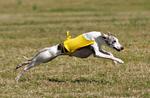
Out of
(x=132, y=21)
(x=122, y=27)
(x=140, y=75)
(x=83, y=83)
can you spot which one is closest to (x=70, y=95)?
(x=83, y=83)

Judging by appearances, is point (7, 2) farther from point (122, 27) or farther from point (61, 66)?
point (61, 66)

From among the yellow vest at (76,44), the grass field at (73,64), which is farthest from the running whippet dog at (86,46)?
the grass field at (73,64)

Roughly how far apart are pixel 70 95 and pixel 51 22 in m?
20.3

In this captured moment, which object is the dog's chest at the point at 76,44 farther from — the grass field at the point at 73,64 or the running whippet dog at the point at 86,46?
the grass field at the point at 73,64

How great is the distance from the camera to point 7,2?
45.8 m

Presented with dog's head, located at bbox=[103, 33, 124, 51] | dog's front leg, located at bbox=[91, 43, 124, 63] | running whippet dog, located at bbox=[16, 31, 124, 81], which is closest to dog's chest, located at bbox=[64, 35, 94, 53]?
running whippet dog, located at bbox=[16, 31, 124, 81]

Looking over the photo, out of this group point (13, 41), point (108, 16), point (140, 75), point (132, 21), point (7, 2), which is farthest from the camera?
point (7, 2)

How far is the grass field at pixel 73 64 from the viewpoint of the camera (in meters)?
11.0

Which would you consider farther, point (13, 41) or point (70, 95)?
point (13, 41)

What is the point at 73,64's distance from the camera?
48.3ft

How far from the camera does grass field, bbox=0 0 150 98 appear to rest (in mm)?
11031

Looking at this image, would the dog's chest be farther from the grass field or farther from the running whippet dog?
the grass field

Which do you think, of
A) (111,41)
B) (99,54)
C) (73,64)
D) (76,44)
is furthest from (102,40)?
(73,64)

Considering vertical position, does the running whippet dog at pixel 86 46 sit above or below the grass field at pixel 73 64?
above
